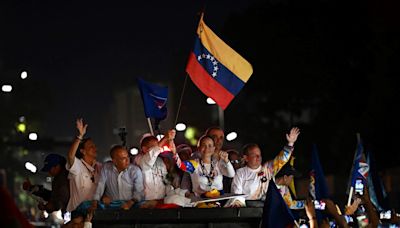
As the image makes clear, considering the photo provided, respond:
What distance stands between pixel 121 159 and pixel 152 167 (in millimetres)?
550

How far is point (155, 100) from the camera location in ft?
62.3

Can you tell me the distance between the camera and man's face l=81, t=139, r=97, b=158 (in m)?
A: 17.0

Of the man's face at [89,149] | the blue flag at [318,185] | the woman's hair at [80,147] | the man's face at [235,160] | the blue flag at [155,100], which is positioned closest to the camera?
the man's face at [89,149]

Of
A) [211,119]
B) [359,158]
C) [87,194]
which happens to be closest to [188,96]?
[211,119]

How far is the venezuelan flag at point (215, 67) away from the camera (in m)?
19.8

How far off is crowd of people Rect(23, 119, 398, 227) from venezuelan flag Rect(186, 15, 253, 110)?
2283 millimetres

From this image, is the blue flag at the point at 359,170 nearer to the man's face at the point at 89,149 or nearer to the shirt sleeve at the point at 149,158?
the shirt sleeve at the point at 149,158

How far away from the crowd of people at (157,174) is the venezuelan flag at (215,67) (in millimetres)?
2283

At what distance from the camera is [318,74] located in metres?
48.8

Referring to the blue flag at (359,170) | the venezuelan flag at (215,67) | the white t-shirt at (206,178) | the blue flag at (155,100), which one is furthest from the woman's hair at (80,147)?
the blue flag at (359,170)

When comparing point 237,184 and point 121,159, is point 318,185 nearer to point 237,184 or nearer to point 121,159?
point 237,184

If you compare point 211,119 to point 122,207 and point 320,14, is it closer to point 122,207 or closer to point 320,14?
point 320,14

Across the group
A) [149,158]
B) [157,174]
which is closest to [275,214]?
[149,158]

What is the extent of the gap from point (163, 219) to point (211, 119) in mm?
32509
